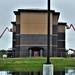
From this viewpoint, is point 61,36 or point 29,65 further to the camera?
point 61,36

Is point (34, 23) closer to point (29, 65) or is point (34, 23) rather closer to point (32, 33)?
point (32, 33)

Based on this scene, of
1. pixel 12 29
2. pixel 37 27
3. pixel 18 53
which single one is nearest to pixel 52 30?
pixel 37 27

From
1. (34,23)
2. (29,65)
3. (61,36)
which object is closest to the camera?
(29,65)

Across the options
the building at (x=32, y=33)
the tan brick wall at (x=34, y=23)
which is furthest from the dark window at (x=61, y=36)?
A: the tan brick wall at (x=34, y=23)

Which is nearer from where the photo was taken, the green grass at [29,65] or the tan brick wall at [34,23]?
the green grass at [29,65]

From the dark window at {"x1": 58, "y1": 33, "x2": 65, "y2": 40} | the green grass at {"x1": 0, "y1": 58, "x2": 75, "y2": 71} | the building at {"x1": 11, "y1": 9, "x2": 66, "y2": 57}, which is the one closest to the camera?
the green grass at {"x1": 0, "y1": 58, "x2": 75, "y2": 71}

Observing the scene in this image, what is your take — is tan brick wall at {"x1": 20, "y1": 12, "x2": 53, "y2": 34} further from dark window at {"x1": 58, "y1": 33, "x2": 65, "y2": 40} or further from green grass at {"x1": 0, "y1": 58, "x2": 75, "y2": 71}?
green grass at {"x1": 0, "y1": 58, "x2": 75, "y2": 71}

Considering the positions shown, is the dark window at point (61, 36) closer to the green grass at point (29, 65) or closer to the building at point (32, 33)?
the building at point (32, 33)

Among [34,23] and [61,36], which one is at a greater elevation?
[34,23]

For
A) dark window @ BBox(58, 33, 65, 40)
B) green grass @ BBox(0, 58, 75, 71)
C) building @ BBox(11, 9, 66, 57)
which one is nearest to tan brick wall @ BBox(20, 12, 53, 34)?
building @ BBox(11, 9, 66, 57)

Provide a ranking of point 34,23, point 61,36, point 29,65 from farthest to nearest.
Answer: point 61,36
point 34,23
point 29,65

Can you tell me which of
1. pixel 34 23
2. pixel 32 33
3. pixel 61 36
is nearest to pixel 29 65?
pixel 32 33

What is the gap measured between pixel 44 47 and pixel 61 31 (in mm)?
12900

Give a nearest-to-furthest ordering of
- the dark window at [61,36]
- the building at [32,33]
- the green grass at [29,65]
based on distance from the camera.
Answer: the green grass at [29,65], the building at [32,33], the dark window at [61,36]
